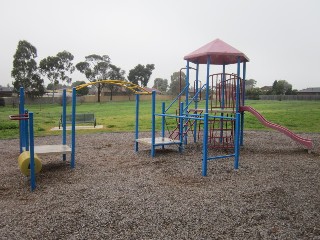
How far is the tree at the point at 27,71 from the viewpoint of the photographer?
50719 mm

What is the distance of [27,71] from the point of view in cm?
5178

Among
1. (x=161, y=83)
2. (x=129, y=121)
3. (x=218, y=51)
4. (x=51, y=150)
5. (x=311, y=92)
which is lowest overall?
(x=129, y=121)

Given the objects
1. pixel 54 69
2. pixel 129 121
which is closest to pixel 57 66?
pixel 54 69

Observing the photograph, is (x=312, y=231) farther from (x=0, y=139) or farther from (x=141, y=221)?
(x=0, y=139)

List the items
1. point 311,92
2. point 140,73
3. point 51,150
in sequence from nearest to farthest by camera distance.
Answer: point 51,150
point 140,73
point 311,92

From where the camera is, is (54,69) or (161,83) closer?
(54,69)

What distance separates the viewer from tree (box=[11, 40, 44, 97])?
50.7 m

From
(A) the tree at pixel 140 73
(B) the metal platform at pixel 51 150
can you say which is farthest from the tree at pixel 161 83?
(B) the metal platform at pixel 51 150

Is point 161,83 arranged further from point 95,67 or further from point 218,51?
point 218,51

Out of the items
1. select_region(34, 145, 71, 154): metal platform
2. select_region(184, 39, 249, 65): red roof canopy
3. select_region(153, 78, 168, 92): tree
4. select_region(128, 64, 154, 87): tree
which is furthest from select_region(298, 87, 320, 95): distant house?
select_region(34, 145, 71, 154): metal platform

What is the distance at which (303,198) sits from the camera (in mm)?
5047

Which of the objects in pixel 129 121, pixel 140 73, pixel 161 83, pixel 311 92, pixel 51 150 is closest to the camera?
pixel 51 150

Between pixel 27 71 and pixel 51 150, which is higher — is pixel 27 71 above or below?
above

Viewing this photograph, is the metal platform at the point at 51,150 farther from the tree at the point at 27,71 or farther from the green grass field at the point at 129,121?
the tree at the point at 27,71
